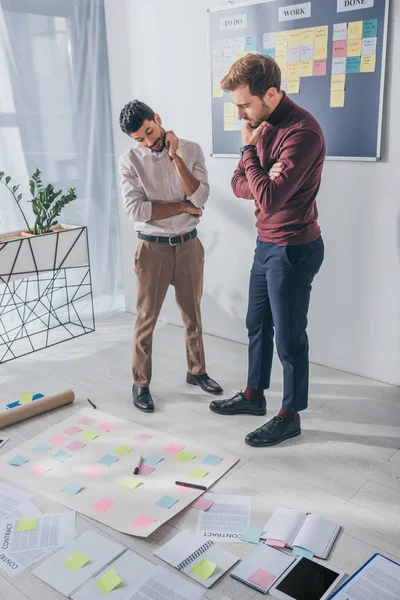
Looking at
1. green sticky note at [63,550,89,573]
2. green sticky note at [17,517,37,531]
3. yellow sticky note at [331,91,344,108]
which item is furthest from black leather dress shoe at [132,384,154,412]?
yellow sticky note at [331,91,344,108]

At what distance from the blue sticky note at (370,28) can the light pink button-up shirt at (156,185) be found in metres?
0.85

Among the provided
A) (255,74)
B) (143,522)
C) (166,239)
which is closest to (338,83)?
(255,74)

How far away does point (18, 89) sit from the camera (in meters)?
3.24

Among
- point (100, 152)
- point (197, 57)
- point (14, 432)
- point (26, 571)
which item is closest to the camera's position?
point (26, 571)

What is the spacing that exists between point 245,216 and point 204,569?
1.91 meters

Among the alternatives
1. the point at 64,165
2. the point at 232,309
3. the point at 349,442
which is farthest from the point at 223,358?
the point at 64,165

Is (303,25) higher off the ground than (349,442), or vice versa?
A: (303,25)

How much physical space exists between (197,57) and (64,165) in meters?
1.02

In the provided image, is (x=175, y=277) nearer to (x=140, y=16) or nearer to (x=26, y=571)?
(x=26, y=571)

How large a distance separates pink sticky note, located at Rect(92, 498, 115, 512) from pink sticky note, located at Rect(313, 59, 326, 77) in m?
1.98

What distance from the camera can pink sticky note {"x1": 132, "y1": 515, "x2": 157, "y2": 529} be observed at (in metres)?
1.88

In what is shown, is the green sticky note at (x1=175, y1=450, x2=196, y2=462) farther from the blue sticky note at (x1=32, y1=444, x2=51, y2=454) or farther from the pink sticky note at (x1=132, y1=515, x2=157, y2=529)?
the blue sticky note at (x1=32, y1=444, x2=51, y2=454)

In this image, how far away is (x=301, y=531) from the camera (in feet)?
6.00

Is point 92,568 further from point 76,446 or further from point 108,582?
point 76,446
